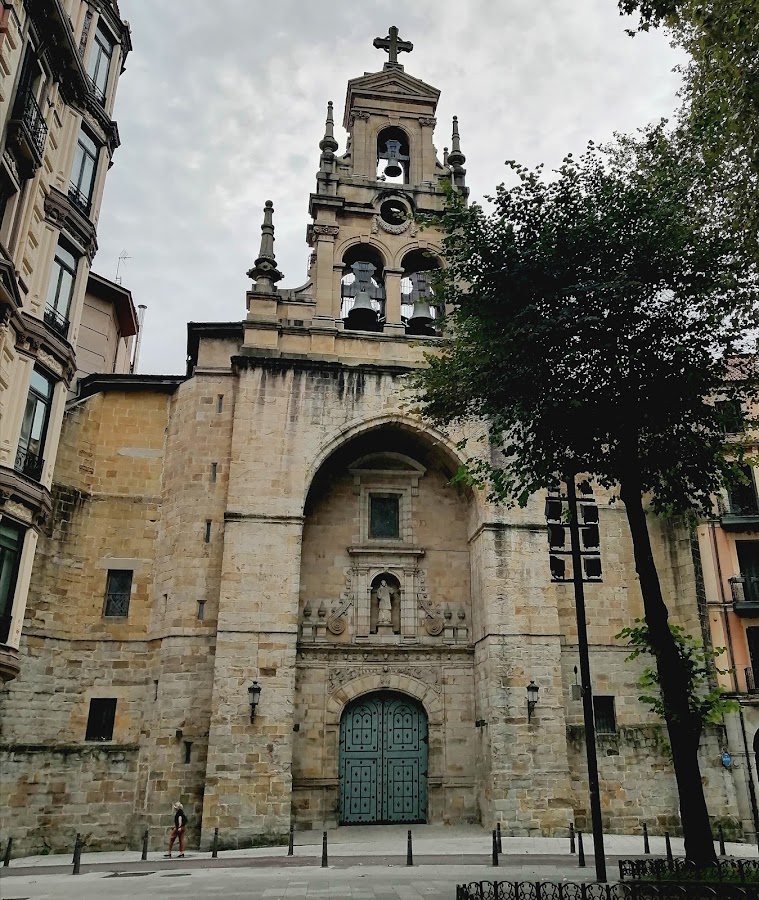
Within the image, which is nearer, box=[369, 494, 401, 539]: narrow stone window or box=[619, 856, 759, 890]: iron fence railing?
box=[619, 856, 759, 890]: iron fence railing

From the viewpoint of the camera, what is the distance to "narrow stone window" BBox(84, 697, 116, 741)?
19438 mm

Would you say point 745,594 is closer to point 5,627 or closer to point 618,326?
point 618,326

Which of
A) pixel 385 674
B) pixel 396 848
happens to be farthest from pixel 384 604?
pixel 396 848

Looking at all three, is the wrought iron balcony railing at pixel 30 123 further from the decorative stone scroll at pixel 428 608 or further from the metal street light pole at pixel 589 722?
the decorative stone scroll at pixel 428 608

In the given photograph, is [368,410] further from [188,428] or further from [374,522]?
[188,428]

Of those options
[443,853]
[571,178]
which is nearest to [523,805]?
[443,853]

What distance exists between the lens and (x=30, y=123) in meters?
13.4

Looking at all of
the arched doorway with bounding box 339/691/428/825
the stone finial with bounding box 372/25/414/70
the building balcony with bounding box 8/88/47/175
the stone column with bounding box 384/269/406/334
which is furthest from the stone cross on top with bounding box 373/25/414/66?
the arched doorway with bounding box 339/691/428/825

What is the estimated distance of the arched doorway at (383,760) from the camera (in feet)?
65.9

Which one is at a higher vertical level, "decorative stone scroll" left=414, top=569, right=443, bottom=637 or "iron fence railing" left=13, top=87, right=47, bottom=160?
"iron fence railing" left=13, top=87, right=47, bottom=160

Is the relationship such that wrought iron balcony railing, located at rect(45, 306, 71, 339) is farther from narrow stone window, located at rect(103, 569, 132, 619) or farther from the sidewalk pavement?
the sidewalk pavement

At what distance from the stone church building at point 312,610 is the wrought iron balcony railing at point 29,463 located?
6.37 meters

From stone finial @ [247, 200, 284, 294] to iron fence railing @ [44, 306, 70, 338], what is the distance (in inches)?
299

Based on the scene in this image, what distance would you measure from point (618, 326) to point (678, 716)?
19.9 feet
